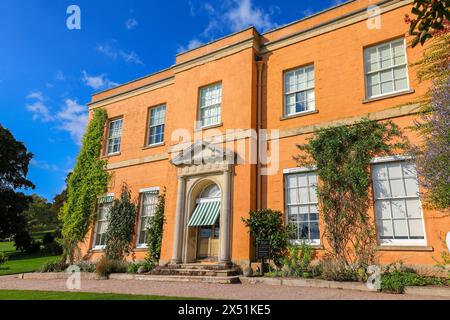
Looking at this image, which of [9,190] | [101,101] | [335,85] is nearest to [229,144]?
[335,85]

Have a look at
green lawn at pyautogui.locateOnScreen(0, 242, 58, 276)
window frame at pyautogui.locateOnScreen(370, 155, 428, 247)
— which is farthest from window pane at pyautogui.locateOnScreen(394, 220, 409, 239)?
green lawn at pyautogui.locateOnScreen(0, 242, 58, 276)

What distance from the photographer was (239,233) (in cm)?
1195

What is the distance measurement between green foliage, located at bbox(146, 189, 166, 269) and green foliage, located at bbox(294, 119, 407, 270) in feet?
22.6

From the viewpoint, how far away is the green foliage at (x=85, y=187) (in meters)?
16.7

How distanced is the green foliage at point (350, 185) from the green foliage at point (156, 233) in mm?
6882

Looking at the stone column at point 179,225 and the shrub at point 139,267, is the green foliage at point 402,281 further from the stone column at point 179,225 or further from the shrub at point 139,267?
the shrub at point 139,267

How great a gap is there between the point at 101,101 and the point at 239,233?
12.0 meters

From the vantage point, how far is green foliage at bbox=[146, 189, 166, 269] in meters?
14.0

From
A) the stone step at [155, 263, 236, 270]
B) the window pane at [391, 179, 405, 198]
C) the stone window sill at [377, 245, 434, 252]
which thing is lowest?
the stone step at [155, 263, 236, 270]

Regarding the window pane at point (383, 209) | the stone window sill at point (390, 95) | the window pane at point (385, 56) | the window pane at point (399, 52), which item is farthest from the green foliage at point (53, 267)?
the window pane at point (399, 52)

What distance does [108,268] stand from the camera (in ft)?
41.2

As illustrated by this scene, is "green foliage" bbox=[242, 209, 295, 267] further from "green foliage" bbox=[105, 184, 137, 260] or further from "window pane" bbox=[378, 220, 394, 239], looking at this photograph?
"green foliage" bbox=[105, 184, 137, 260]

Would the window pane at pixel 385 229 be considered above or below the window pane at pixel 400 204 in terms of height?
below
